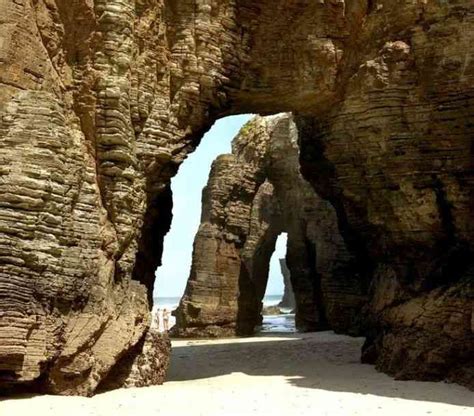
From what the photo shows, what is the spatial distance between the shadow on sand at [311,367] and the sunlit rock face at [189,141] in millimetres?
797

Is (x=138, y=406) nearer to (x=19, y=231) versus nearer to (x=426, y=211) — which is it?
(x=19, y=231)

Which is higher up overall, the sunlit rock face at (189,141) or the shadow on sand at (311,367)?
the sunlit rock face at (189,141)

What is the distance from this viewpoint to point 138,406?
892cm

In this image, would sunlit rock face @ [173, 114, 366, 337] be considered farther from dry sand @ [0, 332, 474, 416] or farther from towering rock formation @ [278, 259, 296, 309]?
towering rock formation @ [278, 259, 296, 309]

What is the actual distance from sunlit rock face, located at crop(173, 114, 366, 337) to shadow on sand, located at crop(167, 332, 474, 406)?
5.47 meters

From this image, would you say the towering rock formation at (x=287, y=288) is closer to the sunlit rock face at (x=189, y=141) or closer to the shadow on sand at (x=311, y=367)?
the shadow on sand at (x=311, y=367)

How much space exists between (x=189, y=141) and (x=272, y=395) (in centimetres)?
549

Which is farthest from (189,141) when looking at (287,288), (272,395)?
(287,288)

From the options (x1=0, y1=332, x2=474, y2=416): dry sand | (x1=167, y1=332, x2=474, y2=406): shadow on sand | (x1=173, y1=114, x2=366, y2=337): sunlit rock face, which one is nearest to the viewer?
(x1=0, y1=332, x2=474, y2=416): dry sand

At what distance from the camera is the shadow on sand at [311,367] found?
10141 millimetres

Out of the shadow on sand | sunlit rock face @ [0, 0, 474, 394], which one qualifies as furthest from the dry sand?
sunlit rock face @ [0, 0, 474, 394]

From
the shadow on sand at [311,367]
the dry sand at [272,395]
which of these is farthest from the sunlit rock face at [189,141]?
the shadow on sand at [311,367]

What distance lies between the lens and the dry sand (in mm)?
8523

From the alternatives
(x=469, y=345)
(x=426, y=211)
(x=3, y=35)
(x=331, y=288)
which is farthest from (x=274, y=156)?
(x=3, y=35)
